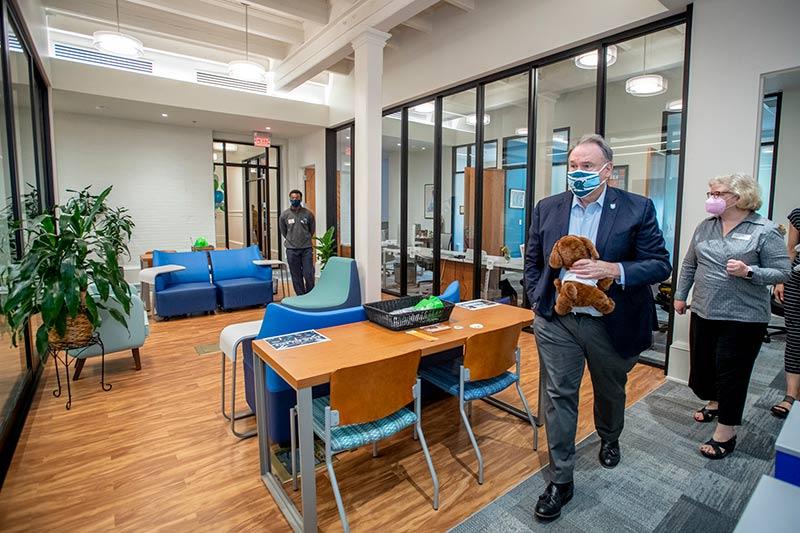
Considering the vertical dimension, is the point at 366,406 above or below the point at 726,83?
below

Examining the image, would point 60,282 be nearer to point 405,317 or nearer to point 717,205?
point 405,317

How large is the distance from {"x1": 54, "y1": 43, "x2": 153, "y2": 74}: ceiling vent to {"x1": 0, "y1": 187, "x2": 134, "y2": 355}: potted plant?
429 centimetres

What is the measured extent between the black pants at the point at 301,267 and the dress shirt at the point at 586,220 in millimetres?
5007

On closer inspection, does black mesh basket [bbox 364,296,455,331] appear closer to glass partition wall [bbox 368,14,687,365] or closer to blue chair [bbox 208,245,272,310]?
glass partition wall [bbox 368,14,687,365]

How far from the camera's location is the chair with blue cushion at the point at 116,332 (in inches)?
136

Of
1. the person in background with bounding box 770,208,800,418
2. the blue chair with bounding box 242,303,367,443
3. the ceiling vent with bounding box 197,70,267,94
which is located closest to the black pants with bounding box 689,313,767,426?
the person in background with bounding box 770,208,800,418

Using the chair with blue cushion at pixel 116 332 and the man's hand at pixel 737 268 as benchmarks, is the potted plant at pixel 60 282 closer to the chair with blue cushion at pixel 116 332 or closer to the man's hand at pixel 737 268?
the chair with blue cushion at pixel 116 332

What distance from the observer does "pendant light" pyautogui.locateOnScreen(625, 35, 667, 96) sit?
4.10 metres

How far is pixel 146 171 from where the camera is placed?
786cm

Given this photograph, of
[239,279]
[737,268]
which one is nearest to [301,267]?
[239,279]

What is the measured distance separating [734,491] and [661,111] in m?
3.57

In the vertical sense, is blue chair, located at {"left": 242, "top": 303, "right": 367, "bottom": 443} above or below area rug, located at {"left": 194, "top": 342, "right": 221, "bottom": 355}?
above

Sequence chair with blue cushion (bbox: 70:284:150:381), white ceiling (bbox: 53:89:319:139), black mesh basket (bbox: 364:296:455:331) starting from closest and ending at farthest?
black mesh basket (bbox: 364:296:455:331) → chair with blue cushion (bbox: 70:284:150:381) → white ceiling (bbox: 53:89:319:139)

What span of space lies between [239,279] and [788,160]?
25.5 ft
